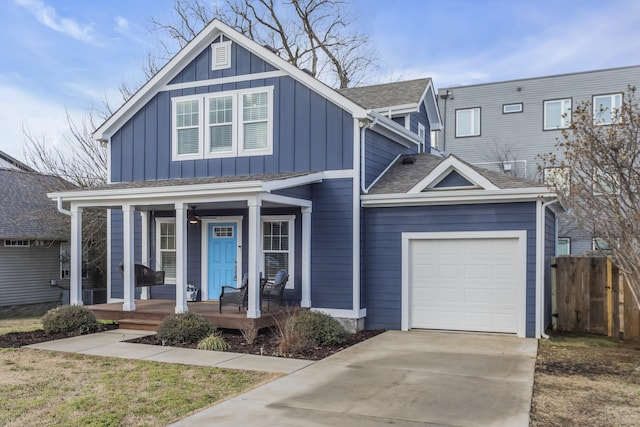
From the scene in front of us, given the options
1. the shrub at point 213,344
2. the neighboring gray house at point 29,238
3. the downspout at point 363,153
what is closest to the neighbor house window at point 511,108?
the downspout at point 363,153

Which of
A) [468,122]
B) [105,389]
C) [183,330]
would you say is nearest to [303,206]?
[183,330]

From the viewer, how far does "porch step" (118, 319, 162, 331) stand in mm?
11422

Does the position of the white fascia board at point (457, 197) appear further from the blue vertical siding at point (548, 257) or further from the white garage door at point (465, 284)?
the blue vertical siding at point (548, 257)

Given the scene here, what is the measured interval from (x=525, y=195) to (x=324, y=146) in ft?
13.8

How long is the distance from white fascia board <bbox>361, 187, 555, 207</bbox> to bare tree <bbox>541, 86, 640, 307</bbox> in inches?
57.7

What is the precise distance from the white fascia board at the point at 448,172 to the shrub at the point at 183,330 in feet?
16.0

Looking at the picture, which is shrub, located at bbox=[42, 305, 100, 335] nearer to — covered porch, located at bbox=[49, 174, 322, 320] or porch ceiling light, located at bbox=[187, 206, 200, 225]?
covered porch, located at bbox=[49, 174, 322, 320]

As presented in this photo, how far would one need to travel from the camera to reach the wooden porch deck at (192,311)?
10541 millimetres

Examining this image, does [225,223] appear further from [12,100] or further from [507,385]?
[12,100]

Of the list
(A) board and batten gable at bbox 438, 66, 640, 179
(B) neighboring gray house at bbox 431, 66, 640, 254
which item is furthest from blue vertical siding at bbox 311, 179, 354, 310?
(A) board and batten gable at bbox 438, 66, 640, 179

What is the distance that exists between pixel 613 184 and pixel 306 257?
234 inches

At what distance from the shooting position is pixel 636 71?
21.0 metres

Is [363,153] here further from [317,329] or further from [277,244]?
[317,329]

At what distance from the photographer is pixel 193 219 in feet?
43.1
